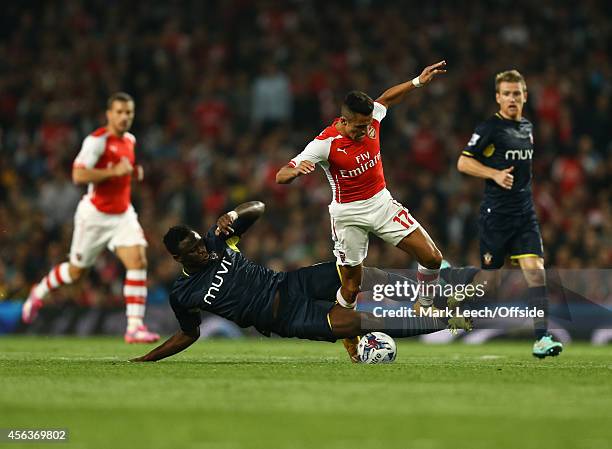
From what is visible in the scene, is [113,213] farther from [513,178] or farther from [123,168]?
[513,178]

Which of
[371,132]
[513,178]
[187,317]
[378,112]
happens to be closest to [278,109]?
[513,178]

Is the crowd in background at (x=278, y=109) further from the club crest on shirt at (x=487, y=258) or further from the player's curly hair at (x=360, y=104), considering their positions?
the player's curly hair at (x=360, y=104)

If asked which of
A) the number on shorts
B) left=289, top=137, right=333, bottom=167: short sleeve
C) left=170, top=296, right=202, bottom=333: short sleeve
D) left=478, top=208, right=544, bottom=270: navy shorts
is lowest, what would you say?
left=170, top=296, right=202, bottom=333: short sleeve

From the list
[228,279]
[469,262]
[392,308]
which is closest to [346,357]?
[392,308]

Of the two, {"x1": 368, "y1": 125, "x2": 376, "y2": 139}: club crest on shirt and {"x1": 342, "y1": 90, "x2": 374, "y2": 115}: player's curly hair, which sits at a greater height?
{"x1": 342, "y1": 90, "x2": 374, "y2": 115}: player's curly hair

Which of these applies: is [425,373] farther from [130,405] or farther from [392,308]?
[130,405]

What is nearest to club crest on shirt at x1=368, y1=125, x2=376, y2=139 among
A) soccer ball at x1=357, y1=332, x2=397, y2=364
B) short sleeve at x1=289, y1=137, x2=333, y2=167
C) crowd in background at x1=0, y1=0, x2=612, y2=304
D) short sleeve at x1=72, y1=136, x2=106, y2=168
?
short sleeve at x1=289, y1=137, x2=333, y2=167

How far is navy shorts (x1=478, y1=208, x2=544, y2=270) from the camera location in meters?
9.91

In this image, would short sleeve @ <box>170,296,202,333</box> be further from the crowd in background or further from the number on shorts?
the crowd in background

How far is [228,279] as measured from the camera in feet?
29.6

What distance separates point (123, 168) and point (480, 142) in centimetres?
391

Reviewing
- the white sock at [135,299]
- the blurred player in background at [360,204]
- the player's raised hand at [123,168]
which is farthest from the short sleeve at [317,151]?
the white sock at [135,299]

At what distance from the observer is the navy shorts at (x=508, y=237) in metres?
9.91

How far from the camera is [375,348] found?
8.88 m
